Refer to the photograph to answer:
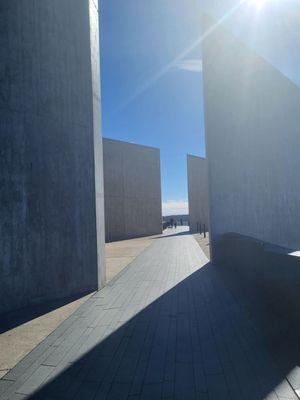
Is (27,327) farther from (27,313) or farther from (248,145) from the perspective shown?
(248,145)

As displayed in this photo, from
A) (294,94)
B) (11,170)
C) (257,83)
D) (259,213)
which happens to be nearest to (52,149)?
(11,170)

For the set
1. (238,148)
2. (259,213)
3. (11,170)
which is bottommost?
(259,213)

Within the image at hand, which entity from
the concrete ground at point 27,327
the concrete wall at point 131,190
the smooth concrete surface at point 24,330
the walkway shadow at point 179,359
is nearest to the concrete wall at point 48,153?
the concrete ground at point 27,327

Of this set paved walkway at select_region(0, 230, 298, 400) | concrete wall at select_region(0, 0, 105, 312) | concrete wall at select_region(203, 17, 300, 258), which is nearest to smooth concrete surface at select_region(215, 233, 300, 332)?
paved walkway at select_region(0, 230, 298, 400)

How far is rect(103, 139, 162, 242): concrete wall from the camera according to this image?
71.5 feet

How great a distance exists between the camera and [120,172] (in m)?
22.7

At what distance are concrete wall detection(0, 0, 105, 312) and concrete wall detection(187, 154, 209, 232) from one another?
22.1 meters

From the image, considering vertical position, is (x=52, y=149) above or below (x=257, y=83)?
below

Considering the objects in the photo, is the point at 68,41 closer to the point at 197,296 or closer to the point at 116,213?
the point at 197,296

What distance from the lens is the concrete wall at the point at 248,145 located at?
10750mm

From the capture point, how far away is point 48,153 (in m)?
6.59

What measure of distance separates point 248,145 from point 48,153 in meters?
7.90

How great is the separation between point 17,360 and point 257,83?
499 inches

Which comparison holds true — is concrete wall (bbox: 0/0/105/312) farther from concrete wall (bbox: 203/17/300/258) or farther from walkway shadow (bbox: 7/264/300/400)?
concrete wall (bbox: 203/17/300/258)
